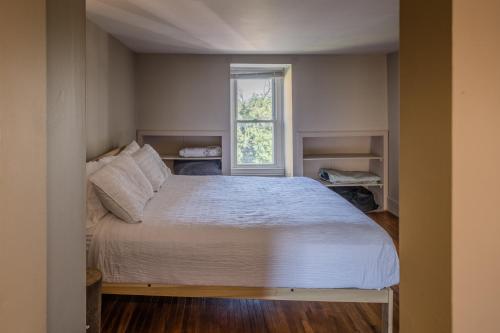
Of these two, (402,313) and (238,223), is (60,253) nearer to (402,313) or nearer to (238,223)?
(402,313)

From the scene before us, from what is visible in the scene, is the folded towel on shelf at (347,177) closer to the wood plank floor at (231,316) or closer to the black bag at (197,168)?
the black bag at (197,168)

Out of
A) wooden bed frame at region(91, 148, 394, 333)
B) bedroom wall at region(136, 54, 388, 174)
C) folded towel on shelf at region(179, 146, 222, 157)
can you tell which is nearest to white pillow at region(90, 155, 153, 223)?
wooden bed frame at region(91, 148, 394, 333)

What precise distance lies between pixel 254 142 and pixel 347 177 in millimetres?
1361

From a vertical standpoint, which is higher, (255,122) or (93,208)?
(255,122)

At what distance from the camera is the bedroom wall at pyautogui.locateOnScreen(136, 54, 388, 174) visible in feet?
15.2

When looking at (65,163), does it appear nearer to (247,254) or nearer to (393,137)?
(247,254)

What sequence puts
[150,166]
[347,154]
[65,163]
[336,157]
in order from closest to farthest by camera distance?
[65,163], [150,166], [336,157], [347,154]

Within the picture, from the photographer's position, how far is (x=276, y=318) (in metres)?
2.23

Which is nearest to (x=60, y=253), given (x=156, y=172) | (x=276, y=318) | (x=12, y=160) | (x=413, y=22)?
(x=12, y=160)

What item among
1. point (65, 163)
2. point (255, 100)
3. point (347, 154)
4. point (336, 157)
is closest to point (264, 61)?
point (255, 100)

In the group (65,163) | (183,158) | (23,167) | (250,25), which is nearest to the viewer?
(23,167)

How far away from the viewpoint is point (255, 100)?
5.07 m

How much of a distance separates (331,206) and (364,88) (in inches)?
109

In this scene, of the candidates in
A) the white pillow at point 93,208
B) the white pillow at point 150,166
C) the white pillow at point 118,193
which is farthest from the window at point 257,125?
the white pillow at point 93,208
